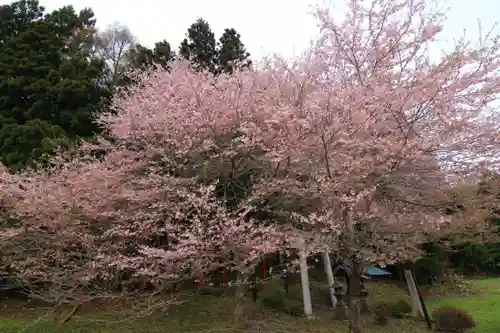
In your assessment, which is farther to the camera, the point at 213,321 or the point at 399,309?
the point at 399,309

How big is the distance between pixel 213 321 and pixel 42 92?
33.8 ft

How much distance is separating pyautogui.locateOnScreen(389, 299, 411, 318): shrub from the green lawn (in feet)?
1.19

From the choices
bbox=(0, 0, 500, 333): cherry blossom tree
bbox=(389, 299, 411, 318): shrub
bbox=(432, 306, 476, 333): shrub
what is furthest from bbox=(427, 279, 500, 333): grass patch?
bbox=(0, 0, 500, 333): cherry blossom tree

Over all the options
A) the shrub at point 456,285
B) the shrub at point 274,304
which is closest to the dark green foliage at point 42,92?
the shrub at point 274,304

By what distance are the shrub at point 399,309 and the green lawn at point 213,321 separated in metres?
0.36

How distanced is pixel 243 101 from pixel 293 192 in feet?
7.88

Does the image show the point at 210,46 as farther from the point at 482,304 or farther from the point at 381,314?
the point at 482,304

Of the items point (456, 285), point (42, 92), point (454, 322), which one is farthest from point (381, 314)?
point (42, 92)

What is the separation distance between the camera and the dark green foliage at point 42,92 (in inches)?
529

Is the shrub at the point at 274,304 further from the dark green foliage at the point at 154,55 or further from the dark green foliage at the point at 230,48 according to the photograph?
the dark green foliage at the point at 230,48

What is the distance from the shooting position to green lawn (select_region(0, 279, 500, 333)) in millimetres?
9984

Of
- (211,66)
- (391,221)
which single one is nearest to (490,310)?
(391,221)

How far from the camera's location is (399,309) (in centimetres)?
1261

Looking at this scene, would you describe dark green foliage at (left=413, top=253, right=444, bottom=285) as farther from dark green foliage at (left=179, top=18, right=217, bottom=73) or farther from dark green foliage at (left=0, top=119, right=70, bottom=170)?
dark green foliage at (left=0, top=119, right=70, bottom=170)
